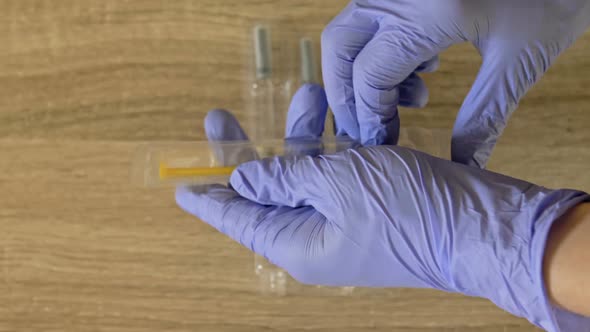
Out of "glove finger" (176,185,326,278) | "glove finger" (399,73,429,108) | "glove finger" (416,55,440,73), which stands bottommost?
"glove finger" (176,185,326,278)

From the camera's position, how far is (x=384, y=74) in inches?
26.5

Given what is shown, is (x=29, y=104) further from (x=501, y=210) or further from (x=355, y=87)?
(x=501, y=210)

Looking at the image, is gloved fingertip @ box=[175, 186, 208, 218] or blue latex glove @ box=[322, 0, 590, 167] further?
gloved fingertip @ box=[175, 186, 208, 218]

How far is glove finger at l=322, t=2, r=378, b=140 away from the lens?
2.27ft

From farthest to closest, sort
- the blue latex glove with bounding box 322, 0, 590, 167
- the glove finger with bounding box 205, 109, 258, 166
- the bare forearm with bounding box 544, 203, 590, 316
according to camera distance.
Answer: the glove finger with bounding box 205, 109, 258, 166 < the blue latex glove with bounding box 322, 0, 590, 167 < the bare forearm with bounding box 544, 203, 590, 316

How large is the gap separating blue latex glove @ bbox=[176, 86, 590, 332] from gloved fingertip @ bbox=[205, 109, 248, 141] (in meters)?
0.09

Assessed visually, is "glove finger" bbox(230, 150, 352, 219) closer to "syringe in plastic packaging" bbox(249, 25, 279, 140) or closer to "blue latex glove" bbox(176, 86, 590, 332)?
"blue latex glove" bbox(176, 86, 590, 332)

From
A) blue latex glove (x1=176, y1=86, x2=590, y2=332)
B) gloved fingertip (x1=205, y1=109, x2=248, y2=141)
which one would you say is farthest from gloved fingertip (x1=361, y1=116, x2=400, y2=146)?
gloved fingertip (x1=205, y1=109, x2=248, y2=141)

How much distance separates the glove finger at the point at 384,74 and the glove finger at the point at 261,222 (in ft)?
0.58

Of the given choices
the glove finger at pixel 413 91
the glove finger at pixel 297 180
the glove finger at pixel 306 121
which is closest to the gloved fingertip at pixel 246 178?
the glove finger at pixel 297 180

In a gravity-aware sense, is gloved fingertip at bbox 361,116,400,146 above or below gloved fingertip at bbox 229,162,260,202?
above

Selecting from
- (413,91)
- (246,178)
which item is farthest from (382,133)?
(246,178)

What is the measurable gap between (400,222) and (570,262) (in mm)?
193

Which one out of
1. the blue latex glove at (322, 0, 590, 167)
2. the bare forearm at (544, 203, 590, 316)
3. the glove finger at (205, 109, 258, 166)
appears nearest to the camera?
the bare forearm at (544, 203, 590, 316)
